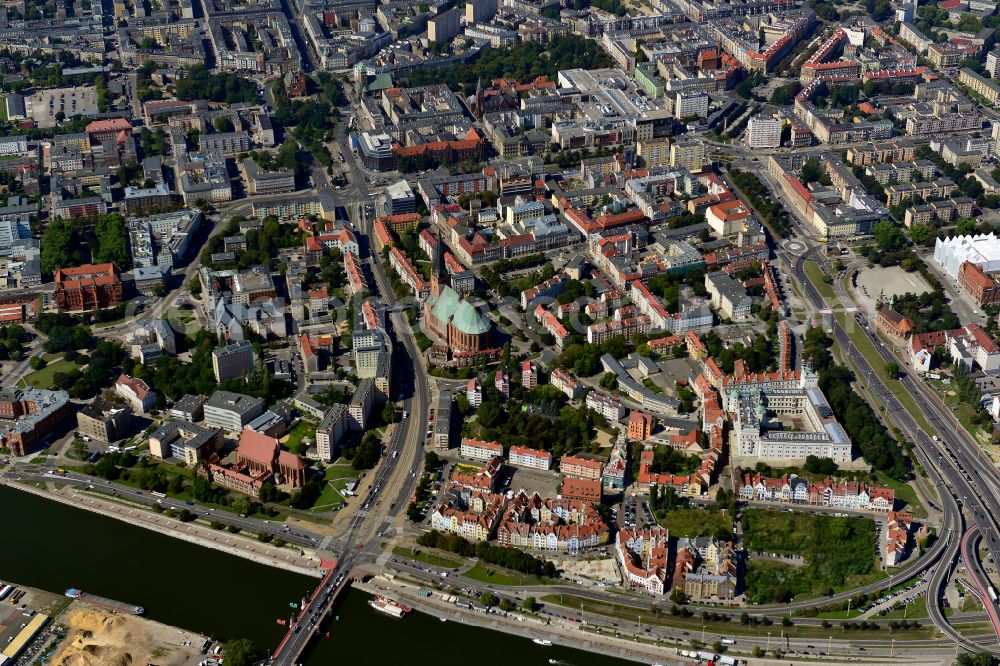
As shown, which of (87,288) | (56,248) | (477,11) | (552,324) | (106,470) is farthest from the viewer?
(477,11)

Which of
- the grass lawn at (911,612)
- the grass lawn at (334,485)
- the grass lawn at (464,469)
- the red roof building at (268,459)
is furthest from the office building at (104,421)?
the grass lawn at (911,612)

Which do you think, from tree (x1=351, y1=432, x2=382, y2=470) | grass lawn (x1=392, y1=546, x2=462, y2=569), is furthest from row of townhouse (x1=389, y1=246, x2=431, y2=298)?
grass lawn (x1=392, y1=546, x2=462, y2=569)

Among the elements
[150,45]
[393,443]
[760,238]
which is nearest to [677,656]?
[393,443]

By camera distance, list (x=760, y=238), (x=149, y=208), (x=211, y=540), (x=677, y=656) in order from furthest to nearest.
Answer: (x=149, y=208), (x=760, y=238), (x=211, y=540), (x=677, y=656)

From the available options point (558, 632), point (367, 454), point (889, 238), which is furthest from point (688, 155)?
point (558, 632)

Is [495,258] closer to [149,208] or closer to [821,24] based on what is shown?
[149,208]

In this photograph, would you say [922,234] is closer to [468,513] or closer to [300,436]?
[468,513]
